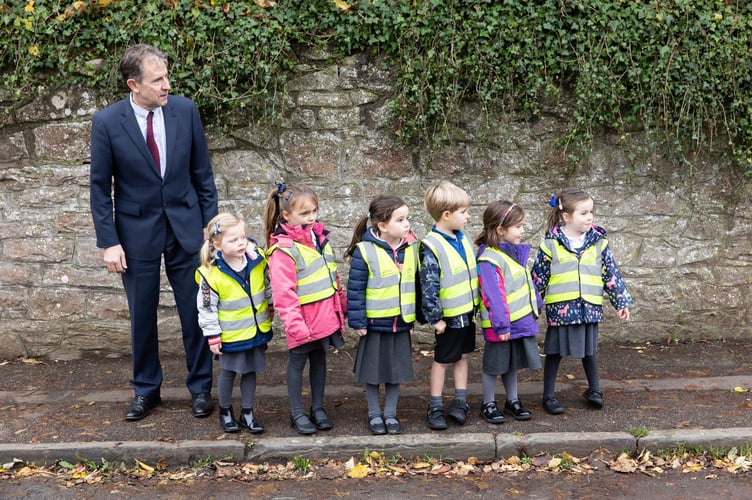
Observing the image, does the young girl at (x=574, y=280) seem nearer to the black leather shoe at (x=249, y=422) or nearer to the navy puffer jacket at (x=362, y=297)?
the navy puffer jacket at (x=362, y=297)

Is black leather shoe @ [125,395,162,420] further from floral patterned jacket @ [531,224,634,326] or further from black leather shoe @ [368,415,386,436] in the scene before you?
floral patterned jacket @ [531,224,634,326]

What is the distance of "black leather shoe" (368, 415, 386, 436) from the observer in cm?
480

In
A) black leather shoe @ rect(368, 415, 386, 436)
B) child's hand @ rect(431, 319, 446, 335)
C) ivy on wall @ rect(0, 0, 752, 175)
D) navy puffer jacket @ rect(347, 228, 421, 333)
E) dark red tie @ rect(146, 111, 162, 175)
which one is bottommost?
black leather shoe @ rect(368, 415, 386, 436)

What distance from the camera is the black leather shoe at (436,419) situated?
15.9ft

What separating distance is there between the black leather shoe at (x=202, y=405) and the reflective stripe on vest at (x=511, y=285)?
1.76 metres

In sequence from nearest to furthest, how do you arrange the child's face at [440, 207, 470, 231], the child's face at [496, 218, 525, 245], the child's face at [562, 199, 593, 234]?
the child's face at [440, 207, 470, 231] → the child's face at [496, 218, 525, 245] → the child's face at [562, 199, 593, 234]

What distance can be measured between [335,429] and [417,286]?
967 mm

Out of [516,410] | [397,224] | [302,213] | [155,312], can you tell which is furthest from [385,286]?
[155,312]

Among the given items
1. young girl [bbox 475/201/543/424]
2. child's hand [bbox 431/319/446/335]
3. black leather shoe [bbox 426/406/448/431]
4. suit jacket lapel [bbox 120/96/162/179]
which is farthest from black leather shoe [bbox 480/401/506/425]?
suit jacket lapel [bbox 120/96/162/179]

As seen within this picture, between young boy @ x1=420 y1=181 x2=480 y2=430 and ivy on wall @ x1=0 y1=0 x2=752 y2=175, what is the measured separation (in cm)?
153

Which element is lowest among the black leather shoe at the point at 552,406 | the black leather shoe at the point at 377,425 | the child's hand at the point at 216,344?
the black leather shoe at the point at 377,425

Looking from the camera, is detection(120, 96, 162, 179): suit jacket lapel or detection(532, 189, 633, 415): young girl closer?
detection(120, 96, 162, 179): suit jacket lapel

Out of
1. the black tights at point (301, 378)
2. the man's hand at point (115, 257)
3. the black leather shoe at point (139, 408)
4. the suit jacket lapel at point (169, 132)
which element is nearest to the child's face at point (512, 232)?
the black tights at point (301, 378)

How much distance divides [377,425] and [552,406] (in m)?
1.11
